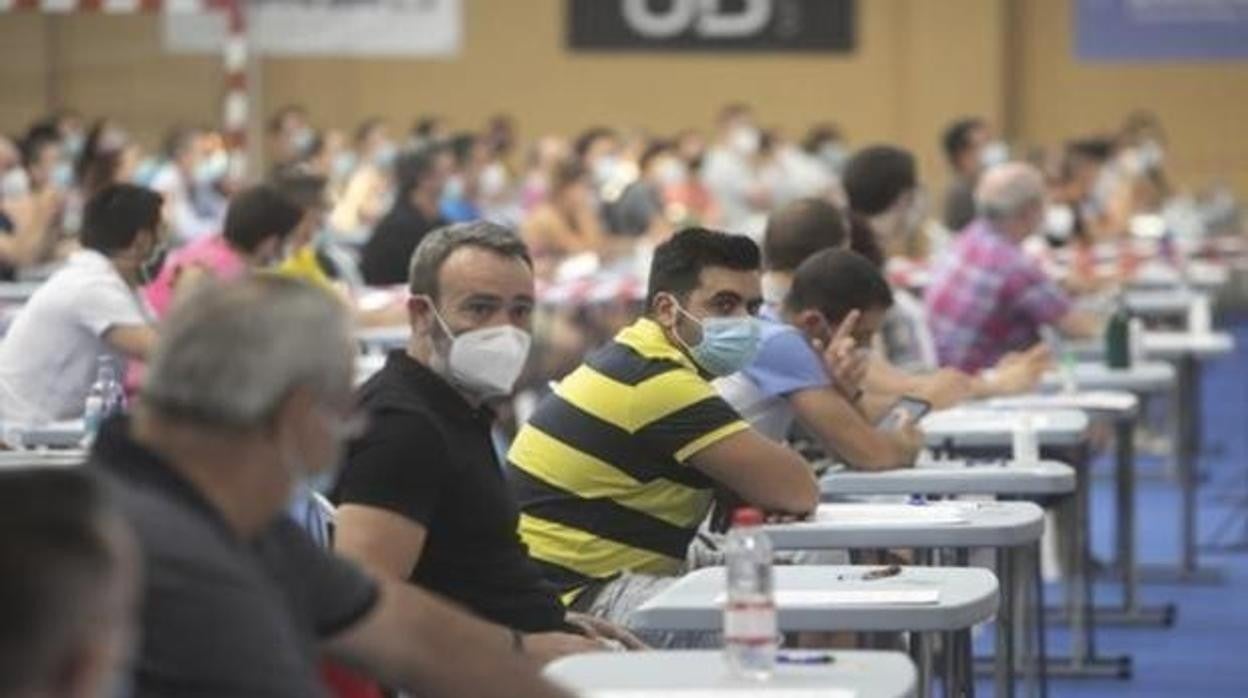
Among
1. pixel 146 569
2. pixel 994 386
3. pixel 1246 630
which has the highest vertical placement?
pixel 146 569

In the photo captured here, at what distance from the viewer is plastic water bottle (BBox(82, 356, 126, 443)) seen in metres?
8.52

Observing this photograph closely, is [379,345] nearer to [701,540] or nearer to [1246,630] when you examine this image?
[1246,630]

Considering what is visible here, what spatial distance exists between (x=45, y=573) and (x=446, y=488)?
2750 mm

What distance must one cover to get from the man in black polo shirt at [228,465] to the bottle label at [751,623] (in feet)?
3.80

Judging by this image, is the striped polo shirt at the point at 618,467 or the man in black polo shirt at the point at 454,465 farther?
the striped polo shirt at the point at 618,467

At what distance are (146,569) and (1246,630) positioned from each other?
8489 mm

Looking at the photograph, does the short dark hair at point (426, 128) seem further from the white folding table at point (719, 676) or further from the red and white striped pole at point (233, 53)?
the white folding table at point (719, 676)

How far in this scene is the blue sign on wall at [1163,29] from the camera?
27.4 metres

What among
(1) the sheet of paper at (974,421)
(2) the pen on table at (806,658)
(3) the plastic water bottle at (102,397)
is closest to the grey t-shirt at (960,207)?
(1) the sheet of paper at (974,421)

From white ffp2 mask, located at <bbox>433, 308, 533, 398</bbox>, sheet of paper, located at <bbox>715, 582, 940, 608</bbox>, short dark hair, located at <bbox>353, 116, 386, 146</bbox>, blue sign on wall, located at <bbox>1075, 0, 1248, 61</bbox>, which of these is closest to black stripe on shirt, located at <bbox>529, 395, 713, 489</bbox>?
white ffp2 mask, located at <bbox>433, 308, 533, 398</bbox>

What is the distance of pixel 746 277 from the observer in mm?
7680

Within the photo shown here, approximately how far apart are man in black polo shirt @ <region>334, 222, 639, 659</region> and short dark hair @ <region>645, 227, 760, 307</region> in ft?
3.37

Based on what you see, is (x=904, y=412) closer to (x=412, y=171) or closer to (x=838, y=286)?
(x=838, y=286)

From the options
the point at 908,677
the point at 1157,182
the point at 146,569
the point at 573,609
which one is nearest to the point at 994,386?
the point at 573,609
